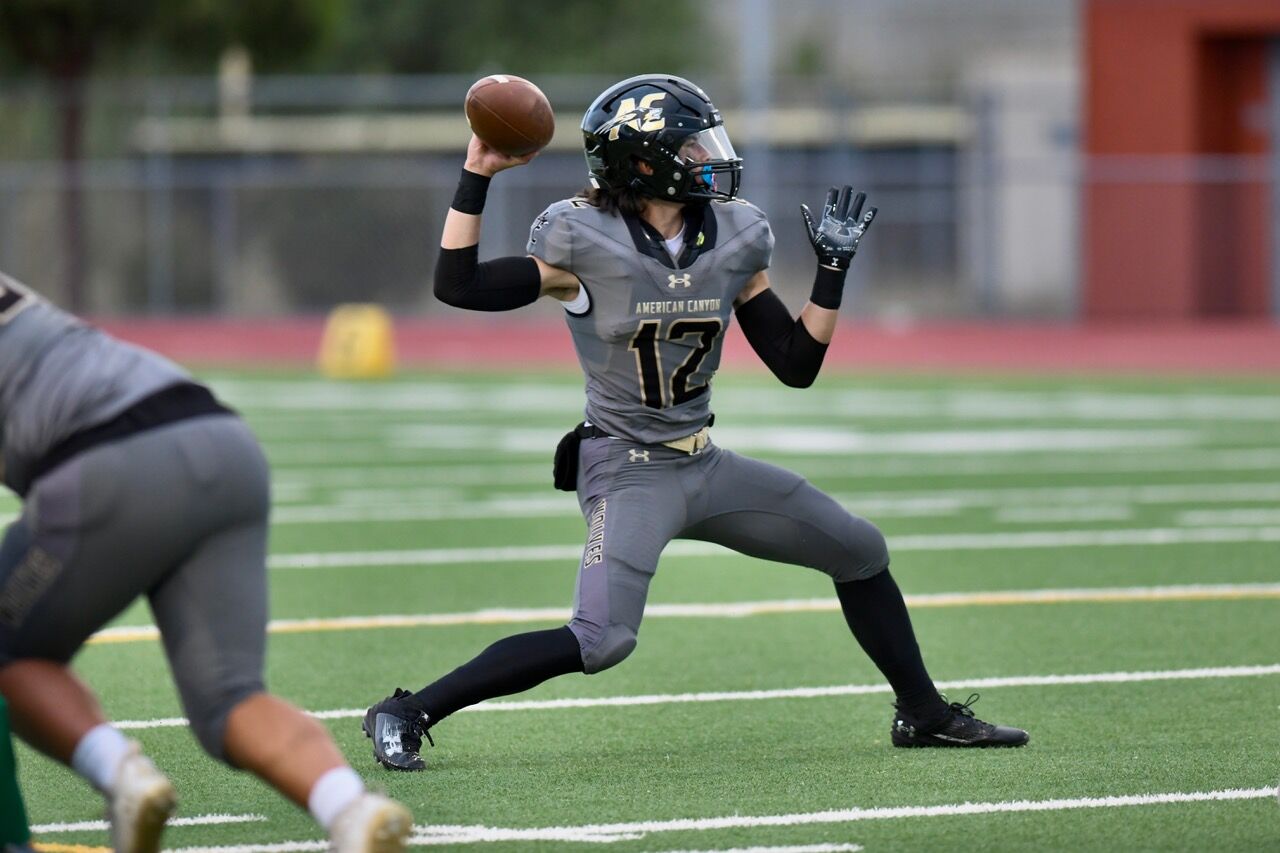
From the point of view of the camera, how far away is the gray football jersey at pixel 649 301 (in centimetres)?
537

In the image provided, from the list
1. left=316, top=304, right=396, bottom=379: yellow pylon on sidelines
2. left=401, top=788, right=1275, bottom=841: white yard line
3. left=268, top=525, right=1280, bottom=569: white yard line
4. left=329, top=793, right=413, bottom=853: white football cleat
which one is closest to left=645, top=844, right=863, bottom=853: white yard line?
left=401, top=788, right=1275, bottom=841: white yard line

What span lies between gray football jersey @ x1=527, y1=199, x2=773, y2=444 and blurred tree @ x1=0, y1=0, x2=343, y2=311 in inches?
836

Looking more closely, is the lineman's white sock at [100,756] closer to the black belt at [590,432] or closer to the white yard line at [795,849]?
the white yard line at [795,849]

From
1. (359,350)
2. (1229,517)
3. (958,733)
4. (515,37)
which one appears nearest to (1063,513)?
(1229,517)

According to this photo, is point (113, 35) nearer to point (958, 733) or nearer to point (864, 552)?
point (864, 552)

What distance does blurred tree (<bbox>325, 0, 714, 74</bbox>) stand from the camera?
40.3 metres

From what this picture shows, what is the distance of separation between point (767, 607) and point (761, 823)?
3358 mm

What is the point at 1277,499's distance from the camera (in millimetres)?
11180

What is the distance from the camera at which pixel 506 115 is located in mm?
5305

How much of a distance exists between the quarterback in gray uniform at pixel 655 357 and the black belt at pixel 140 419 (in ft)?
4.41

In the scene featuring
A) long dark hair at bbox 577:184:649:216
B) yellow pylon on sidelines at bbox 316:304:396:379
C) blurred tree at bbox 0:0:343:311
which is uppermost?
blurred tree at bbox 0:0:343:311

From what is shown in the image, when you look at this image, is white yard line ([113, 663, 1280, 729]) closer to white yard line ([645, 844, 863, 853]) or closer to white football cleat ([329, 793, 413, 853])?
white yard line ([645, 844, 863, 853])

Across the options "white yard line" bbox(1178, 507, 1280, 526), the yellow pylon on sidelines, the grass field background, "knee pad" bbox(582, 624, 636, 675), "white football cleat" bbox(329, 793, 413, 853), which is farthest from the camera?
the yellow pylon on sidelines

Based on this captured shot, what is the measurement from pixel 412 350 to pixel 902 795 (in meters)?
19.2
